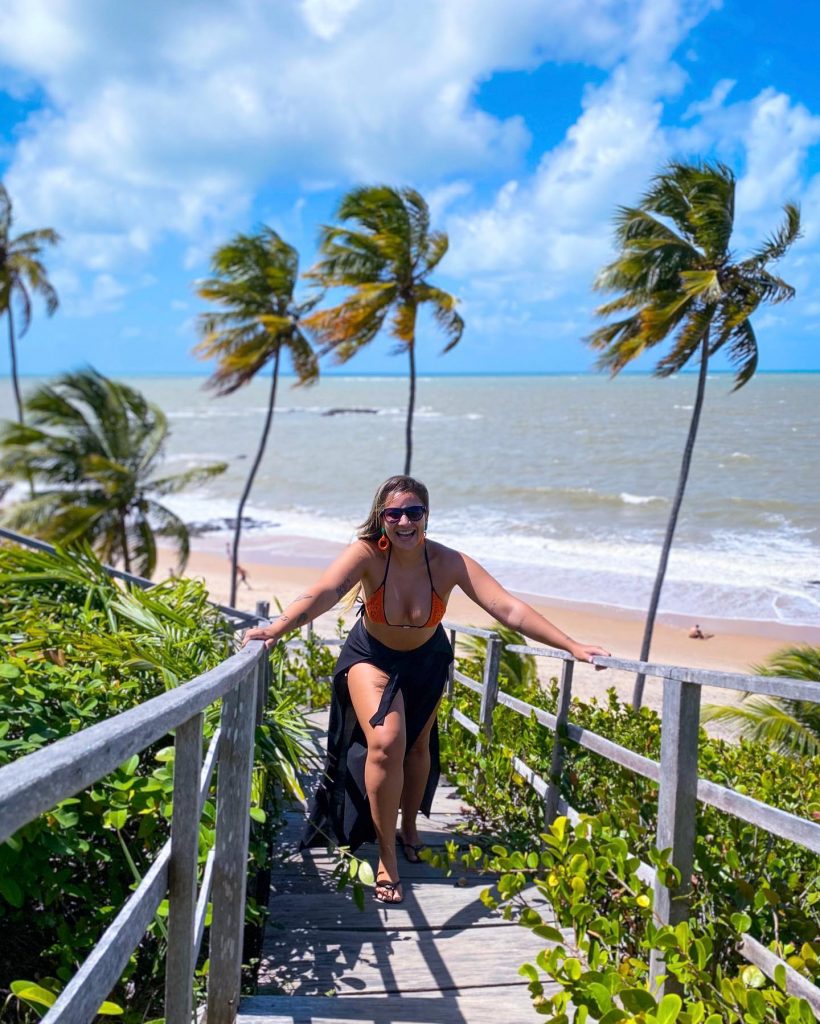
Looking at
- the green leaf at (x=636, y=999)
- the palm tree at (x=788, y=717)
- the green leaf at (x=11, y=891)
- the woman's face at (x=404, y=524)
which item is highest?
the woman's face at (x=404, y=524)

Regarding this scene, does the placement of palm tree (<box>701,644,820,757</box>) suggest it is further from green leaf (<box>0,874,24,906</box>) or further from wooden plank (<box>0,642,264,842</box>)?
wooden plank (<box>0,642,264,842</box>)

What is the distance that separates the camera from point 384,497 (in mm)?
3436

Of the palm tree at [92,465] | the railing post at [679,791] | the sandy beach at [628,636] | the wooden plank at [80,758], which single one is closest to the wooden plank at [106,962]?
the wooden plank at [80,758]

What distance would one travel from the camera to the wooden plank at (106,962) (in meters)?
1.18

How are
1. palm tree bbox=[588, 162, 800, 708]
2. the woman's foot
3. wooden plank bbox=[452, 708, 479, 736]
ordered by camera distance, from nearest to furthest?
the woman's foot < wooden plank bbox=[452, 708, 479, 736] < palm tree bbox=[588, 162, 800, 708]

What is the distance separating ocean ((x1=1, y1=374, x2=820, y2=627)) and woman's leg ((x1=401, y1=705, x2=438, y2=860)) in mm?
14512

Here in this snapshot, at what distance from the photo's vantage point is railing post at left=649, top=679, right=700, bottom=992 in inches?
94.7

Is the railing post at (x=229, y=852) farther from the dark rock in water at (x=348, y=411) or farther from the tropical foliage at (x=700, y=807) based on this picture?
the dark rock in water at (x=348, y=411)

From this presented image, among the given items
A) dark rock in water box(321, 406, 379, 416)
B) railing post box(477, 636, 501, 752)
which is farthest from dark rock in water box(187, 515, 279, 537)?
dark rock in water box(321, 406, 379, 416)

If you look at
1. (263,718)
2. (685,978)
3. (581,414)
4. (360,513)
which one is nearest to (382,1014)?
(685,978)

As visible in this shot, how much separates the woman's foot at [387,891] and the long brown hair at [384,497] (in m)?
1.29

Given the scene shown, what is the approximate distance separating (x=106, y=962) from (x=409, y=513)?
221cm

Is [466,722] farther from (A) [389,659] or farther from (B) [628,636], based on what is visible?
(B) [628,636]

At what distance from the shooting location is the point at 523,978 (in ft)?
9.19
